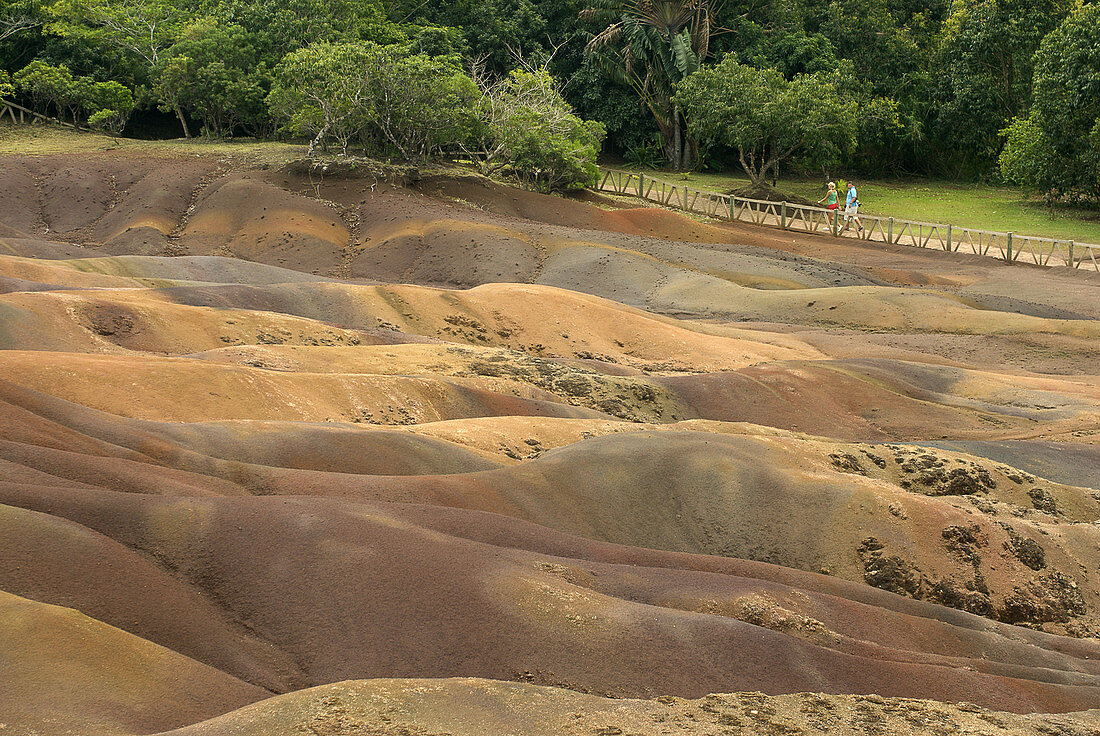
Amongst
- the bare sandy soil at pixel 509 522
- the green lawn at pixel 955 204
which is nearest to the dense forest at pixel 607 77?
the green lawn at pixel 955 204

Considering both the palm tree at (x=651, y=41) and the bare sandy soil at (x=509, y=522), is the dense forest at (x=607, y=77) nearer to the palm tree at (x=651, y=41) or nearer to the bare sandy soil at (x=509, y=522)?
the palm tree at (x=651, y=41)

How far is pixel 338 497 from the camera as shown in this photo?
6.21 metres

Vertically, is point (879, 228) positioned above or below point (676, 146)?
below

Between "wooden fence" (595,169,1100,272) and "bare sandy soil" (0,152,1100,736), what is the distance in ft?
36.4

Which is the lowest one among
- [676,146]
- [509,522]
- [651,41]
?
[509,522]

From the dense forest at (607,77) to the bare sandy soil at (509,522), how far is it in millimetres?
13461

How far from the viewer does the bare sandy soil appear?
437cm

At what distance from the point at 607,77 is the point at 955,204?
633 inches

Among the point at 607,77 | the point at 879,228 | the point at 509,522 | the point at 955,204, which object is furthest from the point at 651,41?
the point at 509,522

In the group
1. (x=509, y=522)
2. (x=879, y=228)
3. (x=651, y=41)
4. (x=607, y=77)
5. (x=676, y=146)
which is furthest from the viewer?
(x=676, y=146)

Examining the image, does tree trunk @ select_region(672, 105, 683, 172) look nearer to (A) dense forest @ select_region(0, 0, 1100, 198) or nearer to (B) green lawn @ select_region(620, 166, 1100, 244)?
(A) dense forest @ select_region(0, 0, 1100, 198)

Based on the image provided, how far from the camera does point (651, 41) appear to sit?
41062mm

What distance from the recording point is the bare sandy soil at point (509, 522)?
4.37m

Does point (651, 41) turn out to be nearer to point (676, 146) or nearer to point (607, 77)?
point (607, 77)
